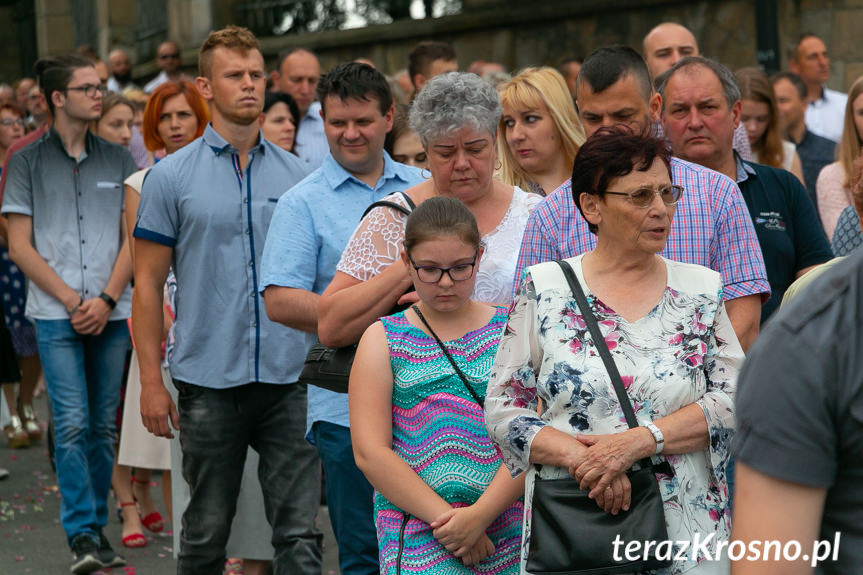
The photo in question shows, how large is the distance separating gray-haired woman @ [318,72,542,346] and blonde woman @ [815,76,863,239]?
2986 mm

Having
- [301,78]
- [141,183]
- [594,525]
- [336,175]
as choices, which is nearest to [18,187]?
[141,183]

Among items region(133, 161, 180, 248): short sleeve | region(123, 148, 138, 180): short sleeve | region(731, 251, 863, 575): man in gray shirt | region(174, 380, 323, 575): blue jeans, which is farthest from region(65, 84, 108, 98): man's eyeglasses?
region(731, 251, 863, 575): man in gray shirt

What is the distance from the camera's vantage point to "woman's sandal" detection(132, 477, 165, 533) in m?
7.98

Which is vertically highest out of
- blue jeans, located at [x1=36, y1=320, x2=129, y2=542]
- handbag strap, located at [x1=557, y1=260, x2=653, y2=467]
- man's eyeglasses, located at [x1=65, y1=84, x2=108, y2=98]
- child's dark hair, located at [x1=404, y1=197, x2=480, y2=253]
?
man's eyeglasses, located at [x1=65, y1=84, x2=108, y2=98]

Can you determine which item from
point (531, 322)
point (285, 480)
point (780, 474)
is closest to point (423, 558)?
point (531, 322)

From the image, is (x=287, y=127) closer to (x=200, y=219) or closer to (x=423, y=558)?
(x=200, y=219)

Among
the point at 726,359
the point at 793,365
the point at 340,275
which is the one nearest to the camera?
the point at 793,365

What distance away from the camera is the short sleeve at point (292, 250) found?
16.4ft

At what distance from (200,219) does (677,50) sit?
370 centimetres

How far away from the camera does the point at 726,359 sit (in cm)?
356

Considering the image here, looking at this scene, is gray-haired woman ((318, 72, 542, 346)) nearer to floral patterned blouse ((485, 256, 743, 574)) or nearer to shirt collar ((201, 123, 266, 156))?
floral patterned blouse ((485, 256, 743, 574))

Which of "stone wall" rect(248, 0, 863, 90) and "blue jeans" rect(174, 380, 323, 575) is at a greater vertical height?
"stone wall" rect(248, 0, 863, 90)

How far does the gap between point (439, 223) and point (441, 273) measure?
150 millimetres

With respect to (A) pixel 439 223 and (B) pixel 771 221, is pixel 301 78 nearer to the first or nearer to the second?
(B) pixel 771 221
